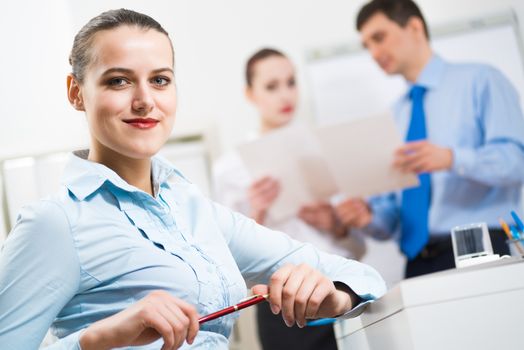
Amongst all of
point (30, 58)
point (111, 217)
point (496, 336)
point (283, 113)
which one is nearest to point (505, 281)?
point (496, 336)

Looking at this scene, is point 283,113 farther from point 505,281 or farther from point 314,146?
point 505,281

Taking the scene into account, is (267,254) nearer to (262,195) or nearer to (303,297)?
(303,297)

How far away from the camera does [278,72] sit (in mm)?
3012

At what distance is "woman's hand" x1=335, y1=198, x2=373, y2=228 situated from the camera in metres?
2.85

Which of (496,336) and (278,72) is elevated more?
(278,72)

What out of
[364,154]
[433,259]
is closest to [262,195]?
[364,154]

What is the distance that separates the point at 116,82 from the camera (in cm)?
88

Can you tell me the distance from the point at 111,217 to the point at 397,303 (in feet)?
1.07

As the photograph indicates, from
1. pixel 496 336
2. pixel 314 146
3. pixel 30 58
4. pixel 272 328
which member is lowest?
pixel 272 328

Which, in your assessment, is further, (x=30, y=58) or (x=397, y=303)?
(x=30, y=58)

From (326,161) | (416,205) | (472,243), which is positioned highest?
(326,161)

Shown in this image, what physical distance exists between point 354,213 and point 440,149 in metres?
0.39

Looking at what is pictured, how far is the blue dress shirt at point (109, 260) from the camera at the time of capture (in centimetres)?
77

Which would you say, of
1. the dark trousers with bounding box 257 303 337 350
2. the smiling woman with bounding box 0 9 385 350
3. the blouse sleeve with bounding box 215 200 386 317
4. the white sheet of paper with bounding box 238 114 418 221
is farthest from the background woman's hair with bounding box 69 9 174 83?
the dark trousers with bounding box 257 303 337 350
